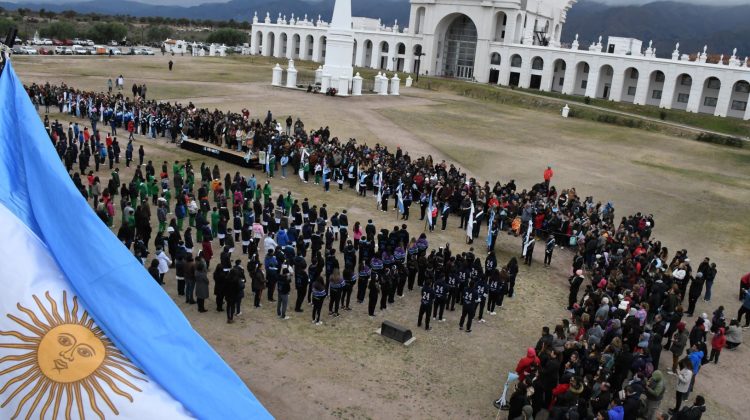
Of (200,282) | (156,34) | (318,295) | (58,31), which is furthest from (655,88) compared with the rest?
(156,34)

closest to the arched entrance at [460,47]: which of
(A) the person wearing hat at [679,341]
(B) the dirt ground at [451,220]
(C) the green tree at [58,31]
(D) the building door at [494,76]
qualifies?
(D) the building door at [494,76]

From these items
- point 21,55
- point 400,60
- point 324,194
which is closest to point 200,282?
point 324,194

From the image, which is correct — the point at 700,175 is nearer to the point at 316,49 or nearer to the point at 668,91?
the point at 668,91

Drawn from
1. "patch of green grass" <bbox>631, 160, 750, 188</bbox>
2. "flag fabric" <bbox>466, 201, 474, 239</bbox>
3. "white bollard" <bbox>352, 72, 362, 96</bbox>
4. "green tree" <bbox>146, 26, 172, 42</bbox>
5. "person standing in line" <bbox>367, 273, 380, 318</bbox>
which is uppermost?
"green tree" <bbox>146, 26, 172, 42</bbox>

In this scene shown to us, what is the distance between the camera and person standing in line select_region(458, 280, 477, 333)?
13.7 metres

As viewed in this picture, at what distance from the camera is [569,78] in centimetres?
7181

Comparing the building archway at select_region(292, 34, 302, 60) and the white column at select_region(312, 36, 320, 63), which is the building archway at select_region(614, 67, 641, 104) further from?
the building archway at select_region(292, 34, 302, 60)

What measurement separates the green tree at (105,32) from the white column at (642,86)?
84.8m

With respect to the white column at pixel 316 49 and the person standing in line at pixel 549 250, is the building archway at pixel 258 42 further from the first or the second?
the person standing in line at pixel 549 250

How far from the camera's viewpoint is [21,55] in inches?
2458

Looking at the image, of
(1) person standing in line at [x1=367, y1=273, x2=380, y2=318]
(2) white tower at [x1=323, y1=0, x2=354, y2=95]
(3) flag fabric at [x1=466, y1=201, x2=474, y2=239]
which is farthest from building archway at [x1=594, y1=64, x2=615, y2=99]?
(1) person standing in line at [x1=367, y1=273, x2=380, y2=318]

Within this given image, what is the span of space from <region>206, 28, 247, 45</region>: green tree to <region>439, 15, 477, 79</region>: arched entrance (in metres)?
58.8

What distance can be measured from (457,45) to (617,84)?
2197cm

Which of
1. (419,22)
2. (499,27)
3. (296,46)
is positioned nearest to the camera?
(499,27)
